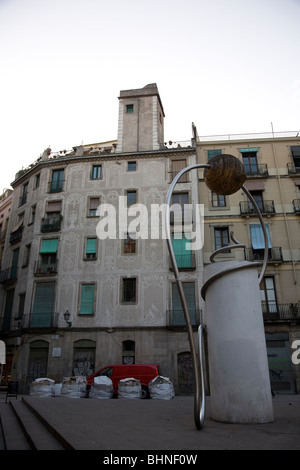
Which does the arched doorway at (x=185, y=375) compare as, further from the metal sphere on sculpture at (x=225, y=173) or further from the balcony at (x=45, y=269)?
the metal sphere on sculpture at (x=225, y=173)

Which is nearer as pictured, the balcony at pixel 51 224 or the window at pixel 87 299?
the window at pixel 87 299

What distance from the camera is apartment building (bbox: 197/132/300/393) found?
21750mm

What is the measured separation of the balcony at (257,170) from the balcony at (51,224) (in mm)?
14667

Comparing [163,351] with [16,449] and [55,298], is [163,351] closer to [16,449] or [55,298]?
[55,298]

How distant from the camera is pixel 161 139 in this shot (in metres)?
29.0

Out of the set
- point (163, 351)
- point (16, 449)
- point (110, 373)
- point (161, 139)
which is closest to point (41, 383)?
point (110, 373)

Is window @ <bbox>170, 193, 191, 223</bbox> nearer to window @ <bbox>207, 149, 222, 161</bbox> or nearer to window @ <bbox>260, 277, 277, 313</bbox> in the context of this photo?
window @ <bbox>207, 149, 222, 161</bbox>

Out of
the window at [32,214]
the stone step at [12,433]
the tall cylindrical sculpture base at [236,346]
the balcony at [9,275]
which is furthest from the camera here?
the window at [32,214]

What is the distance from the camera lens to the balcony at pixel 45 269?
24.6 meters

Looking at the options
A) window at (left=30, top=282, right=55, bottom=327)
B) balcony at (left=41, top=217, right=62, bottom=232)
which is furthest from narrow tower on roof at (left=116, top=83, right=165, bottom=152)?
window at (left=30, top=282, right=55, bottom=327)

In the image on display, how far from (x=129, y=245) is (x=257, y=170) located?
1115cm

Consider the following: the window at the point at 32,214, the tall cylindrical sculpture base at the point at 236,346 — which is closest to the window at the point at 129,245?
the window at the point at 32,214

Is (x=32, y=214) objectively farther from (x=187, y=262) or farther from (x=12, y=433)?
(x=12, y=433)

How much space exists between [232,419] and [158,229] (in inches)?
735
